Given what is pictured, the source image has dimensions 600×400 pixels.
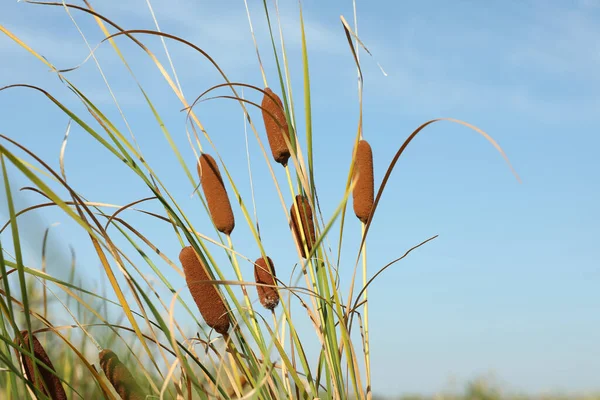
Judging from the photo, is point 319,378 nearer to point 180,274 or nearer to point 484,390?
point 180,274

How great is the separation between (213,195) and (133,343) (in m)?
1.25

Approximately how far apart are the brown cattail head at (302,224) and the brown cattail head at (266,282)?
0.11 meters

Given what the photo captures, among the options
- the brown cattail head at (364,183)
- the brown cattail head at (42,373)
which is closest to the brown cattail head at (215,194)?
the brown cattail head at (364,183)

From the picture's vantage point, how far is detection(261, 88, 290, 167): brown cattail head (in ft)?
6.41

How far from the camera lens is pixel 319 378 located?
201 cm

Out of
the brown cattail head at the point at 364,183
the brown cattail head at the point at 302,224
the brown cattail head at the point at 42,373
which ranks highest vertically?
the brown cattail head at the point at 364,183

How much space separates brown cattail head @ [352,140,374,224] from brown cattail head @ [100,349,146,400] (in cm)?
78

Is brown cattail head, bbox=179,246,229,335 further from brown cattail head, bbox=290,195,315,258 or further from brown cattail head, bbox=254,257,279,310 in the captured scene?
brown cattail head, bbox=290,195,315,258

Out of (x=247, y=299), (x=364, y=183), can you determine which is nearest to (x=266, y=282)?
(x=247, y=299)

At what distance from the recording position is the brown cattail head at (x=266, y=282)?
1.94 metres

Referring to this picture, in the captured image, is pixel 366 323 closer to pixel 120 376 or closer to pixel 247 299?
pixel 247 299

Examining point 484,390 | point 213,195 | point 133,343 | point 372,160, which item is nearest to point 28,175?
point 213,195

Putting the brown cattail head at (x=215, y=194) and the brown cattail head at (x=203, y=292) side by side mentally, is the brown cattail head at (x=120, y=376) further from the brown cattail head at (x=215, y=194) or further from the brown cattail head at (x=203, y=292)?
the brown cattail head at (x=215, y=194)

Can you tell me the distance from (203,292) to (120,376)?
1.02 feet
